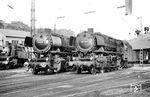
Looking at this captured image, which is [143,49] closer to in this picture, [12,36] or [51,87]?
[51,87]

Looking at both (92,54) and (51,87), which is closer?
(51,87)

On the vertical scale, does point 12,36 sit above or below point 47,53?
above

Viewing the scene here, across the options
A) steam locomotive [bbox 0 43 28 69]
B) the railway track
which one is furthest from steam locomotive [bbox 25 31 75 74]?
steam locomotive [bbox 0 43 28 69]

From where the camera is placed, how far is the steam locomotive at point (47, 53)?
17.9 meters

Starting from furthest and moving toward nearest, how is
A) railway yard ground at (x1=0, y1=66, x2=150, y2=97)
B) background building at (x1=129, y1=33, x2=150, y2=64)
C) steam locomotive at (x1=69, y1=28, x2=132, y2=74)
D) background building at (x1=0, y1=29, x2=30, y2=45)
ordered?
background building at (x1=0, y1=29, x2=30, y2=45) < background building at (x1=129, y1=33, x2=150, y2=64) < steam locomotive at (x1=69, y1=28, x2=132, y2=74) < railway yard ground at (x1=0, y1=66, x2=150, y2=97)

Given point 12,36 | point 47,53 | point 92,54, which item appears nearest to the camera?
point 92,54

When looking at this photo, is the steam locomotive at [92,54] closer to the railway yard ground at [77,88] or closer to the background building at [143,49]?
the railway yard ground at [77,88]

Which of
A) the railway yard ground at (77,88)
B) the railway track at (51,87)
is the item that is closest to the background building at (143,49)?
the railway yard ground at (77,88)

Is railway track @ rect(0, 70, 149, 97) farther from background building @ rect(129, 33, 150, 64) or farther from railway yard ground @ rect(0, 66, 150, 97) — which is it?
background building @ rect(129, 33, 150, 64)

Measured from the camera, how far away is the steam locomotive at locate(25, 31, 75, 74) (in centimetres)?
1790

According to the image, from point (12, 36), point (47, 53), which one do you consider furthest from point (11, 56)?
point (12, 36)

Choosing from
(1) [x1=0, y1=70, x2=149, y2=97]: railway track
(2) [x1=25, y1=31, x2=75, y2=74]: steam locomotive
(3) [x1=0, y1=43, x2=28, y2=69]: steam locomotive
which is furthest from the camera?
(3) [x1=0, y1=43, x2=28, y2=69]: steam locomotive

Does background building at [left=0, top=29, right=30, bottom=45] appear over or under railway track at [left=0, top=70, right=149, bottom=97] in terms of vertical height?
over

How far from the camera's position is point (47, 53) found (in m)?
18.6
